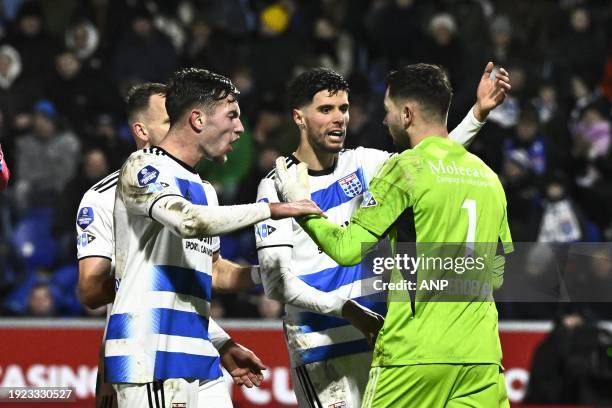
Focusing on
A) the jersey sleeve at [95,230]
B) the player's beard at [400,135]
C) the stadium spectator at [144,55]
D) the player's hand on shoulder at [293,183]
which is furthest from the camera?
the stadium spectator at [144,55]

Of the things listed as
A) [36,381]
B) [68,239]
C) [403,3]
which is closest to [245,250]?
[68,239]

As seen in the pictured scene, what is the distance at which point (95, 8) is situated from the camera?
53.2 ft

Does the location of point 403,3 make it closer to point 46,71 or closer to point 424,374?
point 46,71

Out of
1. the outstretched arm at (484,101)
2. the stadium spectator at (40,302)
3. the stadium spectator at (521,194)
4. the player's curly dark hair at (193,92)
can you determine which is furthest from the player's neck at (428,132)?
the stadium spectator at (40,302)

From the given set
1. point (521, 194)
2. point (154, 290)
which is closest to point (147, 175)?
point (154, 290)

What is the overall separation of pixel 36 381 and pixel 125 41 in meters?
6.07

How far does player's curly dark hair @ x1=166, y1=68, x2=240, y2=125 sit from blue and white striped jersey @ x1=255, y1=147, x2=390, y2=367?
970mm

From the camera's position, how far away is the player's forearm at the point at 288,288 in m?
6.50

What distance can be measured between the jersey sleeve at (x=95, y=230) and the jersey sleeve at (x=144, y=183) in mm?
991

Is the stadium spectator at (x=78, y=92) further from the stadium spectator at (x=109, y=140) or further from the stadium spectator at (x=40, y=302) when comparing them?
the stadium spectator at (x=40, y=302)

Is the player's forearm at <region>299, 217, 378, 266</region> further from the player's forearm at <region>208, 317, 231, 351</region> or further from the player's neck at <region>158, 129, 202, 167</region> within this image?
the player's forearm at <region>208, 317, 231, 351</region>

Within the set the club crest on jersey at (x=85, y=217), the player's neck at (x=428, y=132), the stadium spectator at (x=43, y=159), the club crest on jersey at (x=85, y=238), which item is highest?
the stadium spectator at (x=43, y=159)

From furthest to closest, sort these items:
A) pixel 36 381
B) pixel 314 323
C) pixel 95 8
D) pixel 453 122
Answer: pixel 95 8 → pixel 453 122 → pixel 36 381 → pixel 314 323

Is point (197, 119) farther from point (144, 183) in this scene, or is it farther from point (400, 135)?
point (400, 135)
